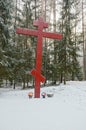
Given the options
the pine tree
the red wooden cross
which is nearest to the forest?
the pine tree

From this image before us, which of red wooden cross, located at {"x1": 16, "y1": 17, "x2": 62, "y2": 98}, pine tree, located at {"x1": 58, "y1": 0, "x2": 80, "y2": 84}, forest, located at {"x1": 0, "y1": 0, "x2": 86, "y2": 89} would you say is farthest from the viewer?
pine tree, located at {"x1": 58, "y1": 0, "x2": 80, "y2": 84}

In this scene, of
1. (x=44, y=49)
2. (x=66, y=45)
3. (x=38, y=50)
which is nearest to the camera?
(x=38, y=50)

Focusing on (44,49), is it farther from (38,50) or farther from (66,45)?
(38,50)

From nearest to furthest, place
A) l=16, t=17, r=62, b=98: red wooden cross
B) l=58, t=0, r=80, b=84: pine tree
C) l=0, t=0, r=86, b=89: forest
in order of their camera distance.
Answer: l=16, t=17, r=62, b=98: red wooden cross → l=0, t=0, r=86, b=89: forest → l=58, t=0, r=80, b=84: pine tree

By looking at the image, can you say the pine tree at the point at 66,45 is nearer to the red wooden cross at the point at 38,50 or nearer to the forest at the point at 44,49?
the forest at the point at 44,49

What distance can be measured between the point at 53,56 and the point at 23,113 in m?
18.2

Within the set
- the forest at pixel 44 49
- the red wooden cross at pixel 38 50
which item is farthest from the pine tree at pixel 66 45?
the red wooden cross at pixel 38 50

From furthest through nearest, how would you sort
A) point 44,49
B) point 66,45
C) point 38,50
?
point 44,49 → point 66,45 → point 38,50

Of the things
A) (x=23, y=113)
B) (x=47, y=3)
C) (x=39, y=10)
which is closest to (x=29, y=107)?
(x=23, y=113)

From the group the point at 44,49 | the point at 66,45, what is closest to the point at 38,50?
the point at 66,45

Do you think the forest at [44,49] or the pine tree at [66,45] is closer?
the forest at [44,49]

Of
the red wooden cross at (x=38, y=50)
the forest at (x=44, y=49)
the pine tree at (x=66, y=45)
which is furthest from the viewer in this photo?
the pine tree at (x=66, y=45)

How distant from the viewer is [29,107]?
29.0 feet

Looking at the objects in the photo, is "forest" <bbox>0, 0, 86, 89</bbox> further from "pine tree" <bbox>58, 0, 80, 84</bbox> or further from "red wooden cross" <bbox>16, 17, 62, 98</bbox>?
"red wooden cross" <bbox>16, 17, 62, 98</bbox>
